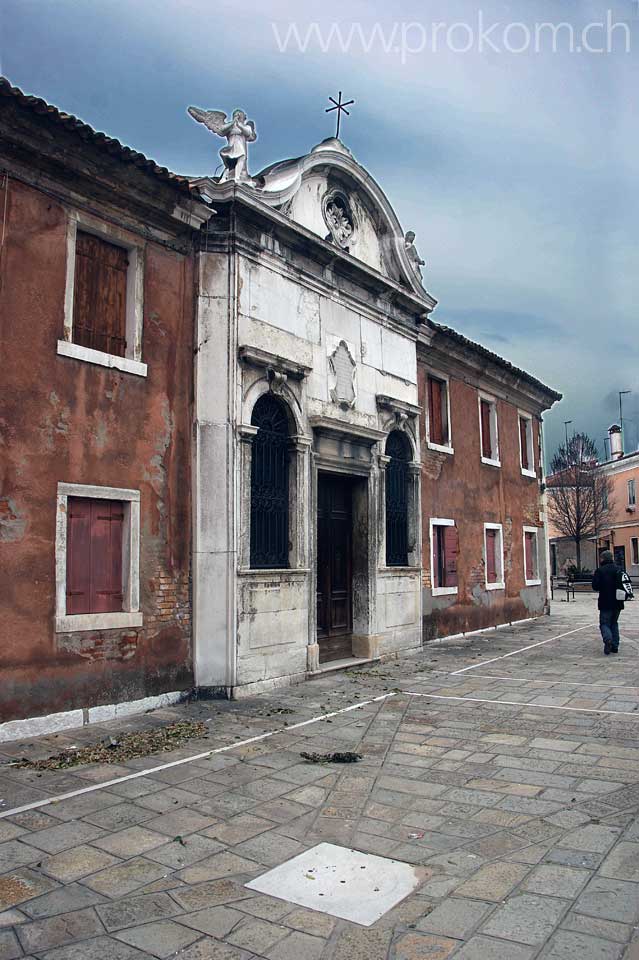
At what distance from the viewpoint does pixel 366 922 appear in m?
3.62

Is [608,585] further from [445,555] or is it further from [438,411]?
[438,411]

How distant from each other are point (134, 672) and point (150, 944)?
5.00 metres

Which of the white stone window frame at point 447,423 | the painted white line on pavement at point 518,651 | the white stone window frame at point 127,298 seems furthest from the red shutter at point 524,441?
the white stone window frame at point 127,298

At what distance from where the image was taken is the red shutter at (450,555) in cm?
1525

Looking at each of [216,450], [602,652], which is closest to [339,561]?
[216,450]

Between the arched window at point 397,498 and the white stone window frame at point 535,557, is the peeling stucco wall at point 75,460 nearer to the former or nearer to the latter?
the arched window at point 397,498

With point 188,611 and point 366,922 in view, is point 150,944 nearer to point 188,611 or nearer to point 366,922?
point 366,922

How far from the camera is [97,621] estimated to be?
7867 mm

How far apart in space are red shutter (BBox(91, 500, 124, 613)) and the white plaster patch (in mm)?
4350

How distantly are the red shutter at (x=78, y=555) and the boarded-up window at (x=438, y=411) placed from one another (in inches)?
342

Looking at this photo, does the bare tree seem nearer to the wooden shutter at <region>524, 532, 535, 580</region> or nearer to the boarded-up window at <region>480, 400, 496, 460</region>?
the wooden shutter at <region>524, 532, 535, 580</region>

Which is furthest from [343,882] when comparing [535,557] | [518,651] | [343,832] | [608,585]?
[535,557]

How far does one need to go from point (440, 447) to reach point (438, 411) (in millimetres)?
940

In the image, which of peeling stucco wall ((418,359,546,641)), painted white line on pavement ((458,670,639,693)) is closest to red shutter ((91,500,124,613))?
painted white line on pavement ((458,670,639,693))
